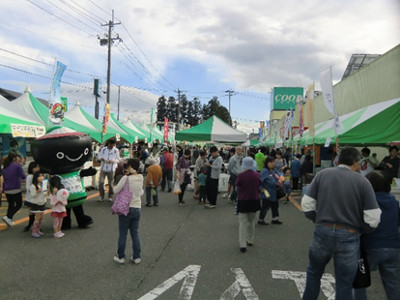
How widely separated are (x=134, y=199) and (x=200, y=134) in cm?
775

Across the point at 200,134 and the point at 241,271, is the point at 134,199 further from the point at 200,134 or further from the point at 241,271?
the point at 200,134

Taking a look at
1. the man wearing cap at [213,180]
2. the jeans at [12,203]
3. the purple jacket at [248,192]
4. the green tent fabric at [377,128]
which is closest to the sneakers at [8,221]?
the jeans at [12,203]

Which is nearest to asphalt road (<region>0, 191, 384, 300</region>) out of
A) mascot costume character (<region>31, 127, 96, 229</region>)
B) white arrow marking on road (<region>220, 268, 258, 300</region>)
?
white arrow marking on road (<region>220, 268, 258, 300</region>)

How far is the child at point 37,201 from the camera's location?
5.84 metres

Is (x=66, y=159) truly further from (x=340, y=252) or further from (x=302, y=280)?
(x=340, y=252)

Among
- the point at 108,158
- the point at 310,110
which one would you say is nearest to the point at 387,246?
the point at 310,110

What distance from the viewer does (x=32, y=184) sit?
19.5 feet

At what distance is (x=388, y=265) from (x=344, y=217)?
25.3 inches

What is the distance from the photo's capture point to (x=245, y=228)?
529 centimetres

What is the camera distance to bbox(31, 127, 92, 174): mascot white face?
6055 mm

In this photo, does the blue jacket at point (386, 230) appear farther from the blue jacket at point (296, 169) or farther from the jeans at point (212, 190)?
the blue jacket at point (296, 169)

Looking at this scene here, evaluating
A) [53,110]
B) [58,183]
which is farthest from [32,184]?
[53,110]

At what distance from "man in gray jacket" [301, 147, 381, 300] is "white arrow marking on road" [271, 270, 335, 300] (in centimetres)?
101

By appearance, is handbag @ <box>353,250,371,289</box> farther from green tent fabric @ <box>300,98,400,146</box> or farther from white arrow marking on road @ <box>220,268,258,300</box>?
green tent fabric @ <box>300,98,400,146</box>
